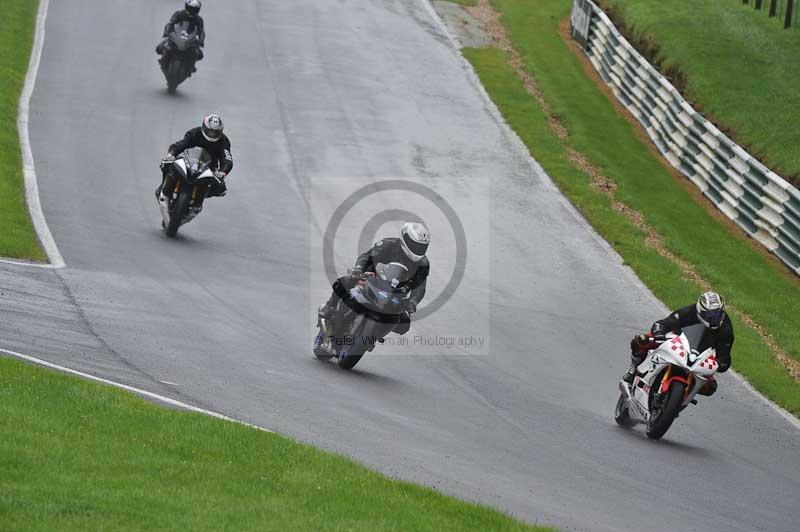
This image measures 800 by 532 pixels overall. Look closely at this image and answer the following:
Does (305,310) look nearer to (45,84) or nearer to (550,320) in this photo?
(550,320)

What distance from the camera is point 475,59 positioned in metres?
37.7

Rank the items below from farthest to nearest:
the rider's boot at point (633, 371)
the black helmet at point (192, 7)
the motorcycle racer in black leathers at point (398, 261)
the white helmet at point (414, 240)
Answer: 1. the black helmet at point (192, 7)
2. the rider's boot at point (633, 371)
3. the motorcycle racer in black leathers at point (398, 261)
4. the white helmet at point (414, 240)

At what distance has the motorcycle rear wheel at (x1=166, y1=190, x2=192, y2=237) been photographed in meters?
20.9

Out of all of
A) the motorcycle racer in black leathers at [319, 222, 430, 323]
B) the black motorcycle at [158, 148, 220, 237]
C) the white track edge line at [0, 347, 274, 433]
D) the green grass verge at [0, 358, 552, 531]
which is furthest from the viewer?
the black motorcycle at [158, 148, 220, 237]

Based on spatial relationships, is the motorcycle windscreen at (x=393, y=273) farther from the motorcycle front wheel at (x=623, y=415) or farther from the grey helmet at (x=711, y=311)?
the grey helmet at (x=711, y=311)

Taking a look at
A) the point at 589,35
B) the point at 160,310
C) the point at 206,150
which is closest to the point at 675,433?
the point at 160,310

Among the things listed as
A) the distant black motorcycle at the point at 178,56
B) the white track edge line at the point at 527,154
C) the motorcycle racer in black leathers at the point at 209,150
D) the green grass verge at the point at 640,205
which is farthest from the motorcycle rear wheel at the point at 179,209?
the distant black motorcycle at the point at 178,56

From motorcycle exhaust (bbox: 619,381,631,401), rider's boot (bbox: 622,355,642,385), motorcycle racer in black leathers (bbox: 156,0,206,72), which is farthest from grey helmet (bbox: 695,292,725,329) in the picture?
motorcycle racer in black leathers (bbox: 156,0,206,72)

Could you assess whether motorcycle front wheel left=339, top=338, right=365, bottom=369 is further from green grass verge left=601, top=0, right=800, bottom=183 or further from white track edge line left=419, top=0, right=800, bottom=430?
green grass verge left=601, top=0, right=800, bottom=183

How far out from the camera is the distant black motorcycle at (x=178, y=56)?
31391 mm

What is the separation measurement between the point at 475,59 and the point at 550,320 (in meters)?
19.6

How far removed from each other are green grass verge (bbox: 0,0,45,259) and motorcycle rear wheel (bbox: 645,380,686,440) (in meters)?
9.13

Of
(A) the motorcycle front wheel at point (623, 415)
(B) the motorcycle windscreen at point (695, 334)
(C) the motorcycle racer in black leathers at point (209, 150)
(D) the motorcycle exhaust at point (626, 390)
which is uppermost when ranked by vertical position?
(B) the motorcycle windscreen at point (695, 334)

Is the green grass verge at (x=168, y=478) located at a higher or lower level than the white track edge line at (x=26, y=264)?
higher
